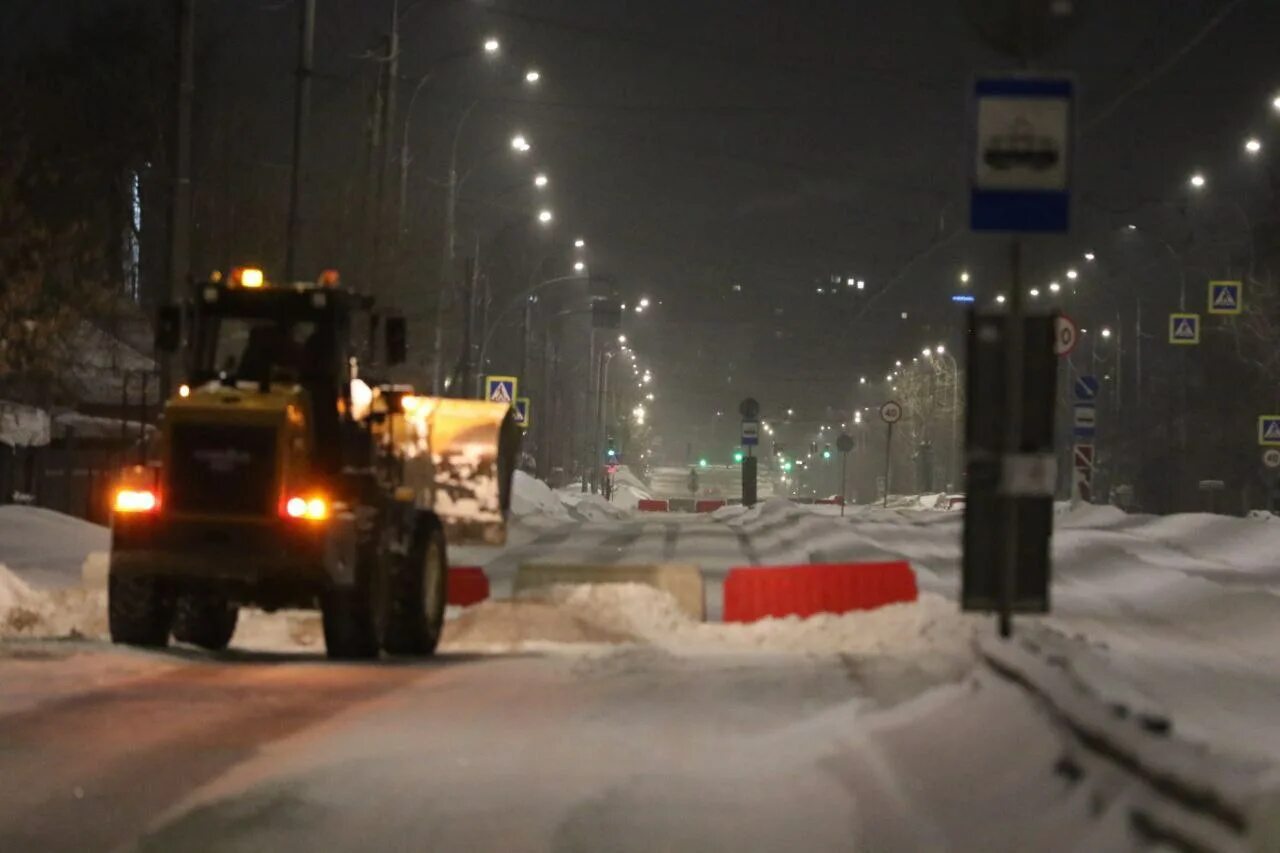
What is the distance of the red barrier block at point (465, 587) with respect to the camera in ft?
84.1

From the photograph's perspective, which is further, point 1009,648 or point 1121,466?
point 1121,466

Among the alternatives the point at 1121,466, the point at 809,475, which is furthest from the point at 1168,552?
the point at 809,475

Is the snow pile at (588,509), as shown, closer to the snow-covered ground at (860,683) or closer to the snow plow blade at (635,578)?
the snow-covered ground at (860,683)

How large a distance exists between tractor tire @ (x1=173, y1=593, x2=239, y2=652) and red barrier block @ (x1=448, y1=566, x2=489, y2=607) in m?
7.49

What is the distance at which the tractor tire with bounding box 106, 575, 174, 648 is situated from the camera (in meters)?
16.3

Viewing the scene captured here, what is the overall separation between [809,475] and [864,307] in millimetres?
56803

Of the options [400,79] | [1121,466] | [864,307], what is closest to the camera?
[400,79]

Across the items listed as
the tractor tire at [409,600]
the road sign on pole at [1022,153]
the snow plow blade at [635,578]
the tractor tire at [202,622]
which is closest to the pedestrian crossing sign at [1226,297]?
the snow plow blade at [635,578]

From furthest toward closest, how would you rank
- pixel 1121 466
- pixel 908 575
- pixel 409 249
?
pixel 1121 466, pixel 409 249, pixel 908 575

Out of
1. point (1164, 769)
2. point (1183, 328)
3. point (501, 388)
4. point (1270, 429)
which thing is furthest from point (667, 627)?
point (1183, 328)

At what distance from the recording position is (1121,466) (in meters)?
87.4

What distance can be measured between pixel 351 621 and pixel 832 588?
8.64m

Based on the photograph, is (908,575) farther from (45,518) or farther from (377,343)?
(45,518)

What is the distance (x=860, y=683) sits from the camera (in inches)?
500
